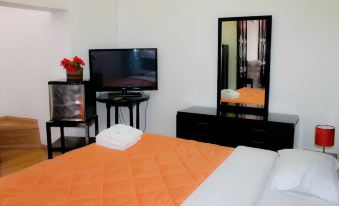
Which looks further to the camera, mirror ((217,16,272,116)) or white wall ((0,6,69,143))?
white wall ((0,6,69,143))

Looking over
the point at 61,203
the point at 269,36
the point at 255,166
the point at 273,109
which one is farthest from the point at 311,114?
the point at 61,203

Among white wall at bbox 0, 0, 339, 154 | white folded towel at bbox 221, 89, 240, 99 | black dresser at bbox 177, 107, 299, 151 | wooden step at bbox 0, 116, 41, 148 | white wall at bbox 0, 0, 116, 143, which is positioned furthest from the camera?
wooden step at bbox 0, 116, 41, 148

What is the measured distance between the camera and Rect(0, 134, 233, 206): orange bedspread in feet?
5.64

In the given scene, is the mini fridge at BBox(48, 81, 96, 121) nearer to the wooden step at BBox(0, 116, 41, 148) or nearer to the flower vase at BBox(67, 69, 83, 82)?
the flower vase at BBox(67, 69, 83, 82)

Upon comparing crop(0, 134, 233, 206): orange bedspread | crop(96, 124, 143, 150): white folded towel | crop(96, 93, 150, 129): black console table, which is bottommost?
crop(0, 134, 233, 206): orange bedspread

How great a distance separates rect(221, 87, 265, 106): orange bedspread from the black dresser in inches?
8.1

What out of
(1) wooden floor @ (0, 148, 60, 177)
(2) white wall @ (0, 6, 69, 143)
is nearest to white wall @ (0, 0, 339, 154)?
(2) white wall @ (0, 6, 69, 143)

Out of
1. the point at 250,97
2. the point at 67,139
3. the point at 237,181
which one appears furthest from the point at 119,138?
the point at 250,97

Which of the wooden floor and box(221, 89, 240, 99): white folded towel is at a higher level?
box(221, 89, 240, 99): white folded towel

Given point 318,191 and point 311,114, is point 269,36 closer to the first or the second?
point 311,114

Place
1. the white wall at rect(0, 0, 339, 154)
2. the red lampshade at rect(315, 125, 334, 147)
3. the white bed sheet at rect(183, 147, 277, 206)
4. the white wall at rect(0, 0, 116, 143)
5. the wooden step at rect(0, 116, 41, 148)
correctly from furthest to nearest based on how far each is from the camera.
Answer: the wooden step at rect(0, 116, 41, 148) < the white wall at rect(0, 0, 116, 143) < the white wall at rect(0, 0, 339, 154) < the red lampshade at rect(315, 125, 334, 147) < the white bed sheet at rect(183, 147, 277, 206)

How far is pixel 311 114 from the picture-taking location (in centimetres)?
342

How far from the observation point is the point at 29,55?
430 centimetres

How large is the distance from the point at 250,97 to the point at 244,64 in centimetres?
39
